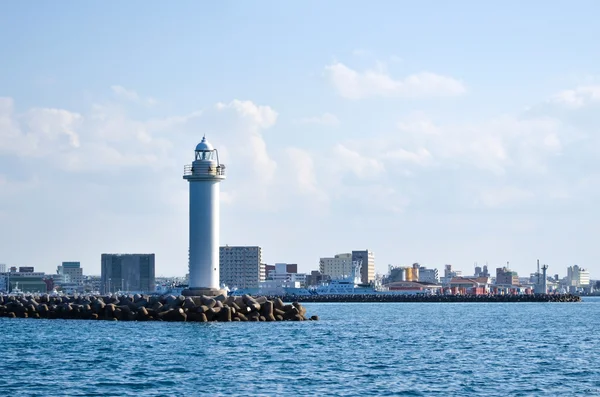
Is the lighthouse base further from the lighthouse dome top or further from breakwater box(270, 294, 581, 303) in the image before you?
breakwater box(270, 294, 581, 303)

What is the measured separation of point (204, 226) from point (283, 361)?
2061 cm

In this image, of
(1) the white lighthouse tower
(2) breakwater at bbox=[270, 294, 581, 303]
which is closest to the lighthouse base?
(1) the white lighthouse tower

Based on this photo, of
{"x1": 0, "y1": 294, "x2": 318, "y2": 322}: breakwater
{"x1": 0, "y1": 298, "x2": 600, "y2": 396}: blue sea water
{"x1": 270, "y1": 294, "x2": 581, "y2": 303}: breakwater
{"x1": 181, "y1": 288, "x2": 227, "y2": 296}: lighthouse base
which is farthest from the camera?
{"x1": 270, "y1": 294, "x2": 581, "y2": 303}: breakwater

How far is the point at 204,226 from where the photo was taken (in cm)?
5600

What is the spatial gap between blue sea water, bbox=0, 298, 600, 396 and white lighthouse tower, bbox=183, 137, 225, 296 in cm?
388

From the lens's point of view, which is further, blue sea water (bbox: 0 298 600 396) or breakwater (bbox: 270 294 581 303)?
breakwater (bbox: 270 294 581 303)

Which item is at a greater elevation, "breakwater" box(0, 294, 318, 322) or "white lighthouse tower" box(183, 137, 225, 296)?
"white lighthouse tower" box(183, 137, 225, 296)

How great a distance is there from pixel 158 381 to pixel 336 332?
23.1 m

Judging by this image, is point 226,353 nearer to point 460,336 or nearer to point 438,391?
point 438,391

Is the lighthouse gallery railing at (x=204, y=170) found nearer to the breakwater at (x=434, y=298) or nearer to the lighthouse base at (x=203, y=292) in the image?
the lighthouse base at (x=203, y=292)

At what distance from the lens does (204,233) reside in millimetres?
56062

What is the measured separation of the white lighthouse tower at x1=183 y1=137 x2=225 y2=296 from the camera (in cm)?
5612

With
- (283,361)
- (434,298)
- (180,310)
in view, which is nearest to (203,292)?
(180,310)

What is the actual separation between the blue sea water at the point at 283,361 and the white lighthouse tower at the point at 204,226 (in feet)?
12.7
